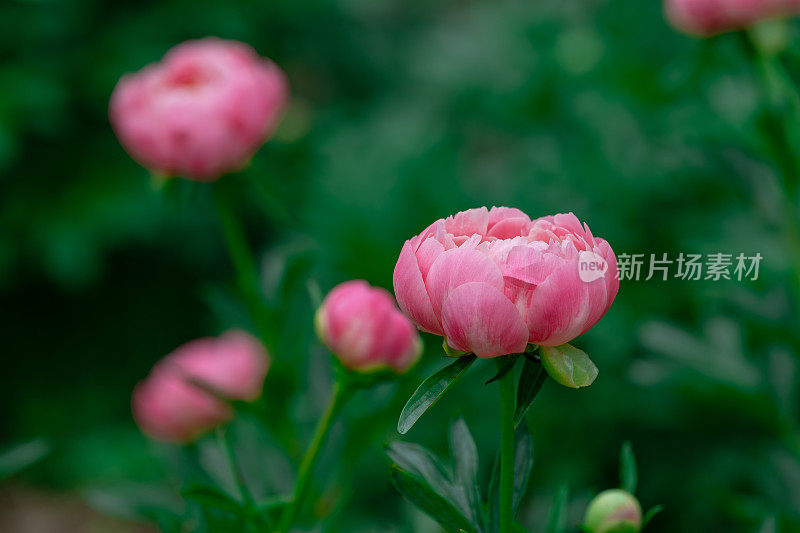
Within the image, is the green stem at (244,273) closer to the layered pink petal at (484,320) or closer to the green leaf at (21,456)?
the green leaf at (21,456)

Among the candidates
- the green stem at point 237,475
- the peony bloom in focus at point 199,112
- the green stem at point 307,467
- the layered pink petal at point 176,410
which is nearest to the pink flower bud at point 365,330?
the green stem at point 307,467

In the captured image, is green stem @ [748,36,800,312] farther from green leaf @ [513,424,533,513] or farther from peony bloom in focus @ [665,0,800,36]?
green leaf @ [513,424,533,513]

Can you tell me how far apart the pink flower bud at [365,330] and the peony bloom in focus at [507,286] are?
8.1 inches

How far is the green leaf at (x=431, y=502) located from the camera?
1.88 ft

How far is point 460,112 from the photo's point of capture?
239cm

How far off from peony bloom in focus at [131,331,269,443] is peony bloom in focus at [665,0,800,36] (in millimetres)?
702

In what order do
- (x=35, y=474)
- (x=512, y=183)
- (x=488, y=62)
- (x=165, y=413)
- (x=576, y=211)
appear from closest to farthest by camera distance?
(x=165, y=413)
(x=576, y=211)
(x=512, y=183)
(x=488, y=62)
(x=35, y=474)

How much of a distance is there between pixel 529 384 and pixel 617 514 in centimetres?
15

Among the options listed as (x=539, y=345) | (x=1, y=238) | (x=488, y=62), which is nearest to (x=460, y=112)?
(x=488, y=62)

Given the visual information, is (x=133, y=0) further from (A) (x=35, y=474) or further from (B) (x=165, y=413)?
(B) (x=165, y=413)

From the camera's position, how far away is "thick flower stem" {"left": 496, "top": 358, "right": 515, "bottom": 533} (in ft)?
1.70

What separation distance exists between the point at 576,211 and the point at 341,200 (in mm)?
598

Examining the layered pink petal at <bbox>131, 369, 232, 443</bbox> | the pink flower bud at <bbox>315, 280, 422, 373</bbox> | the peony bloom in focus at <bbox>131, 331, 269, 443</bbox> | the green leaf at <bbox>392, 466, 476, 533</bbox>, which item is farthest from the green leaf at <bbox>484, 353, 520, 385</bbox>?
the layered pink petal at <bbox>131, 369, 232, 443</bbox>

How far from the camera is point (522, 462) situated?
62cm
